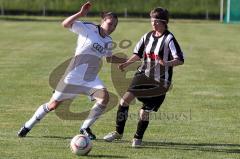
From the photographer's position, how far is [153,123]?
12.5 m

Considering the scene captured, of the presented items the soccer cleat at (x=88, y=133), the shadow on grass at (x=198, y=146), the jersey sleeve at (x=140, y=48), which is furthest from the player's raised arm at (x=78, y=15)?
the shadow on grass at (x=198, y=146)

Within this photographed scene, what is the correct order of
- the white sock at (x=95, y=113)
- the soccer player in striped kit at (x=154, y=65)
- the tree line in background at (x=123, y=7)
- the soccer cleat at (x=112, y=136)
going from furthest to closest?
the tree line in background at (x=123, y=7)
the white sock at (x=95, y=113)
the soccer cleat at (x=112, y=136)
the soccer player in striped kit at (x=154, y=65)

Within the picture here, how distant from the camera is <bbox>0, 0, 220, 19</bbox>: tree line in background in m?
70.6

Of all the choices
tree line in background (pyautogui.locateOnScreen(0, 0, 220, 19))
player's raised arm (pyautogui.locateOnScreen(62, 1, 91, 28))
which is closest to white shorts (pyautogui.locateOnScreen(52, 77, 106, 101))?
player's raised arm (pyautogui.locateOnScreen(62, 1, 91, 28))

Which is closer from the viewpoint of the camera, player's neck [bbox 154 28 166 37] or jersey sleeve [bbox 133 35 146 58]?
player's neck [bbox 154 28 166 37]

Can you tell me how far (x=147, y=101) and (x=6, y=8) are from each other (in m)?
62.3

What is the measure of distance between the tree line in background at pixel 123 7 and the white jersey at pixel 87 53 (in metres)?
58.5

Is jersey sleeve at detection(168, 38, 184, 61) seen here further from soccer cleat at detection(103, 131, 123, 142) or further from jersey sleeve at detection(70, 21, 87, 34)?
soccer cleat at detection(103, 131, 123, 142)

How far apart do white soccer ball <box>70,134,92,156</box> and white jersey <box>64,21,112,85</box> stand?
1387mm

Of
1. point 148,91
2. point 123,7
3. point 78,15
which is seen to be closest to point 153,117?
point 148,91

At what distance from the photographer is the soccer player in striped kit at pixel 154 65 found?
10.1 m

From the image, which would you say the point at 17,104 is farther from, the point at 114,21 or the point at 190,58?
the point at 190,58

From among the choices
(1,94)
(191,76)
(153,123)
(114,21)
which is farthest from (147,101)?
(191,76)

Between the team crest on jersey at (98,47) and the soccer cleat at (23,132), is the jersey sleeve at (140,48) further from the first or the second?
the soccer cleat at (23,132)
